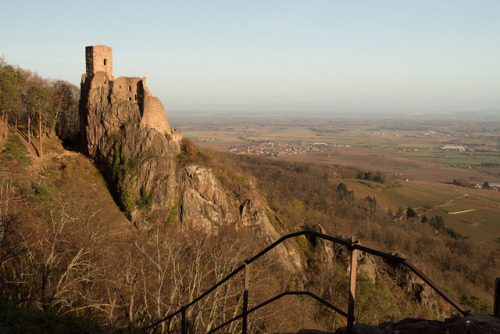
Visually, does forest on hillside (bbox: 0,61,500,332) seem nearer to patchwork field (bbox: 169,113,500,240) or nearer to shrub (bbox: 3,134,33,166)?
shrub (bbox: 3,134,33,166)

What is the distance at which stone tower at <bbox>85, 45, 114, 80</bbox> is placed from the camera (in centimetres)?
2902

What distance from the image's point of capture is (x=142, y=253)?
18.0 m

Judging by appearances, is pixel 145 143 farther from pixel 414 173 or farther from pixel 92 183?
pixel 414 173

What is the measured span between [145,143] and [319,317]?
70.5 feet

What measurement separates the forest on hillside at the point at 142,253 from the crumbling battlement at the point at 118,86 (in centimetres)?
421

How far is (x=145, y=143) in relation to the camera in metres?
28.5

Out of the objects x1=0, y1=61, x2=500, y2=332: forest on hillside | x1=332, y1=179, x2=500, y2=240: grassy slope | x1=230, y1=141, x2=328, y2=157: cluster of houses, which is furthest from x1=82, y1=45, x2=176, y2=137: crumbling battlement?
x1=230, y1=141, x2=328, y2=157: cluster of houses

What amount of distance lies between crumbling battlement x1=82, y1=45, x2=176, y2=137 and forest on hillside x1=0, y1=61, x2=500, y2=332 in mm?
4208

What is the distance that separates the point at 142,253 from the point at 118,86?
730 inches

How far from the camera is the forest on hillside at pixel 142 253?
40.9 ft

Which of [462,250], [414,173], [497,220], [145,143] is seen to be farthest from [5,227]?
[414,173]

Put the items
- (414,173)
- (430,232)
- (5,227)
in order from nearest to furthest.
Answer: (5,227), (430,232), (414,173)

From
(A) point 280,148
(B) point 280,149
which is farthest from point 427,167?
(A) point 280,148

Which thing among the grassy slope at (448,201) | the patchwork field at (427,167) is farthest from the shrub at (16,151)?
the grassy slope at (448,201)
